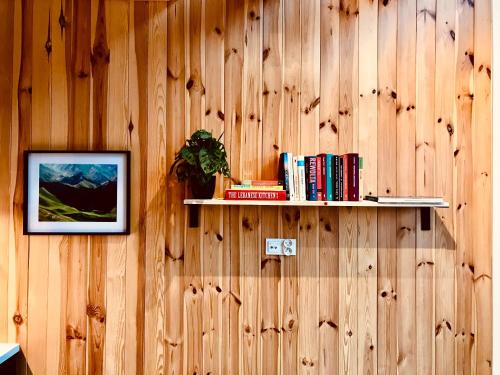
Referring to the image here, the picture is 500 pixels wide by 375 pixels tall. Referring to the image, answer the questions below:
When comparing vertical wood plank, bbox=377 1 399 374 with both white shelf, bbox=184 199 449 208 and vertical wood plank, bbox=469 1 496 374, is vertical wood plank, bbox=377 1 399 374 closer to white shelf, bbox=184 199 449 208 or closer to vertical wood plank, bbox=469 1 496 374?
white shelf, bbox=184 199 449 208

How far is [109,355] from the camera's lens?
220 cm

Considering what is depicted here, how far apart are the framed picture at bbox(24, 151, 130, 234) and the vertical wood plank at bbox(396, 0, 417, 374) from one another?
1.44 m

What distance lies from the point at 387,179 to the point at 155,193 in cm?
123

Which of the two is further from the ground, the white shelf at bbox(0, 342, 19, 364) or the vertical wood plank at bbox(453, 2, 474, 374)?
the vertical wood plank at bbox(453, 2, 474, 374)

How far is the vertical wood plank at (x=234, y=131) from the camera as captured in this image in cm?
220

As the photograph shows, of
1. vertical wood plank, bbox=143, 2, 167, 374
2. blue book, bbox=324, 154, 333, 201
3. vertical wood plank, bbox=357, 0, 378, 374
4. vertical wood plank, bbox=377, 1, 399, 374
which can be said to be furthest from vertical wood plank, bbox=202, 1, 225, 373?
vertical wood plank, bbox=377, 1, 399, 374

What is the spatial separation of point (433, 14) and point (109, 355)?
249 centimetres

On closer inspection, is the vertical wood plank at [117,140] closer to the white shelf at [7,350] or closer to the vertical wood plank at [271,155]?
the white shelf at [7,350]

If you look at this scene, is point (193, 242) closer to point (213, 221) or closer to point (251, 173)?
point (213, 221)

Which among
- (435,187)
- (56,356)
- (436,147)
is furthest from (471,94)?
(56,356)

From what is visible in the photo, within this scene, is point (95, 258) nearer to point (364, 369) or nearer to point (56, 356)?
point (56, 356)

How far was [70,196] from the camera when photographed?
2199 millimetres

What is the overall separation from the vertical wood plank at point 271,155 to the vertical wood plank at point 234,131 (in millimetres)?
126

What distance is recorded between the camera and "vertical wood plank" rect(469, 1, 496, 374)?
221cm
